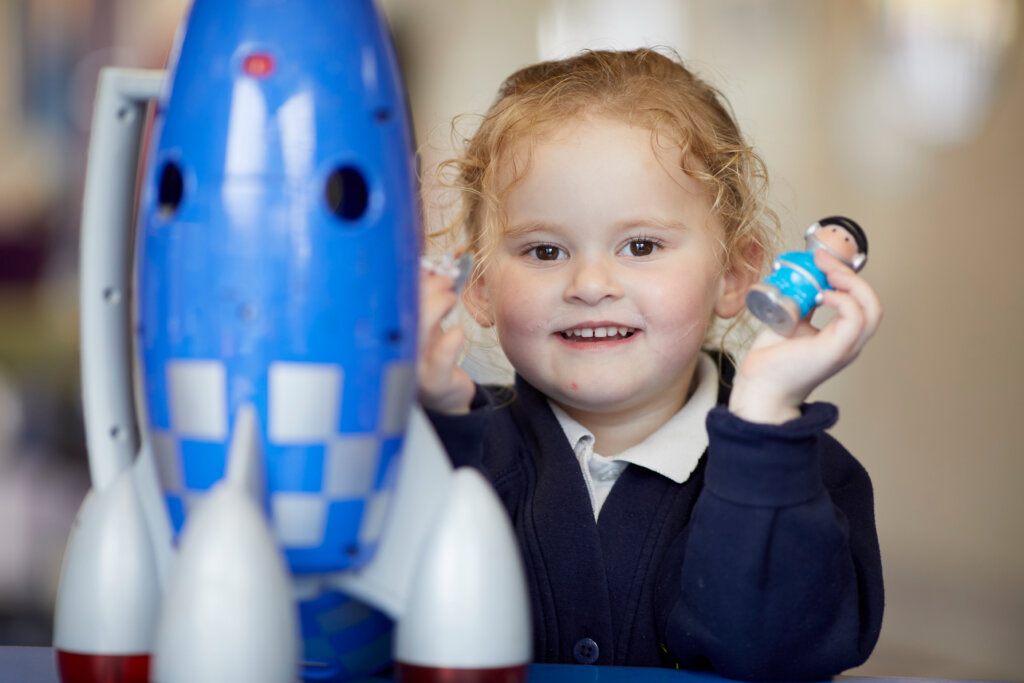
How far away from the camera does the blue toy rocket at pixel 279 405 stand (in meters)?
Result: 0.46

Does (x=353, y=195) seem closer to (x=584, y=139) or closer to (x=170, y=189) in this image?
(x=170, y=189)

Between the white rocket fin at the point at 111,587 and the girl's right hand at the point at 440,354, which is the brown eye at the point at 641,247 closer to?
the girl's right hand at the point at 440,354

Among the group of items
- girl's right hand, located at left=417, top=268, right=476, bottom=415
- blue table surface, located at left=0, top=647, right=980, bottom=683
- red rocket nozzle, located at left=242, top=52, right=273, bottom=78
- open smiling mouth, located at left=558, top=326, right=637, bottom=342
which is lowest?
blue table surface, located at left=0, top=647, right=980, bottom=683

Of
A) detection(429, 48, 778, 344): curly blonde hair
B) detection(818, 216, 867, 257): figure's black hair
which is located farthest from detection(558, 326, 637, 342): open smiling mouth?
detection(818, 216, 867, 257): figure's black hair

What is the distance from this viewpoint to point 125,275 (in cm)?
58

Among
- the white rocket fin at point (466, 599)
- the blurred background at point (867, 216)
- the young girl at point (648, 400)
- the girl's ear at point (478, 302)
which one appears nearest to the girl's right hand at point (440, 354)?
the young girl at point (648, 400)

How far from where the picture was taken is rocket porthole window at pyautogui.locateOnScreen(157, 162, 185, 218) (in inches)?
19.8

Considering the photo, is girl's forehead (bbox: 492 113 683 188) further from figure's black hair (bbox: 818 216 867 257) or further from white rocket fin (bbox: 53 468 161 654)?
white rocket fin (bbox: 53 468 161 654)

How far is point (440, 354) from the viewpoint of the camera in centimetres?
64

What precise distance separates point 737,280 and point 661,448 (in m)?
0.20

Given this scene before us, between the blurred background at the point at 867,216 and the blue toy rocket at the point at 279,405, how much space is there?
1.59 m

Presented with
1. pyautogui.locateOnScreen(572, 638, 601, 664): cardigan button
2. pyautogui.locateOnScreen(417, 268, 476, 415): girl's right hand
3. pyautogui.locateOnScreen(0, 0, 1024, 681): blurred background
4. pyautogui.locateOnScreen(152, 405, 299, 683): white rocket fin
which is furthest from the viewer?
pyautogui.locateOnScreen(0, 0, 1024, 681): blurred background

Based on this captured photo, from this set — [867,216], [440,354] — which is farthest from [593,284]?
[867,216]

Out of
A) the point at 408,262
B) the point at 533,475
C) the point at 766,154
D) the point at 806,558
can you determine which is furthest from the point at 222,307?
the point at 766,154
